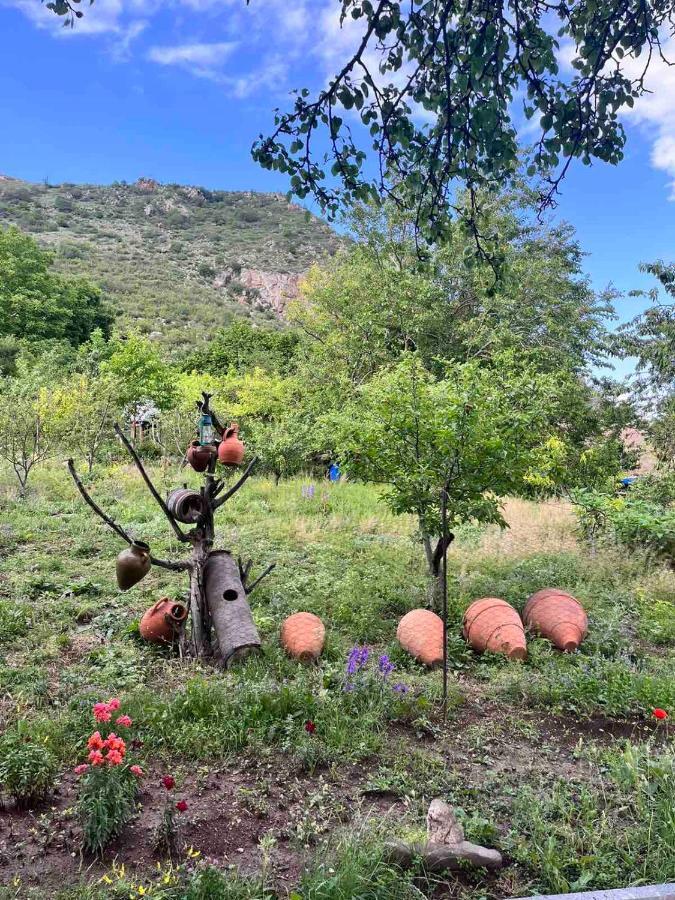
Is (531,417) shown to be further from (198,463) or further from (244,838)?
(244,838)

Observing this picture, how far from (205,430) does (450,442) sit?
2337mm

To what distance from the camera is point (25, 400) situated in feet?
35.2

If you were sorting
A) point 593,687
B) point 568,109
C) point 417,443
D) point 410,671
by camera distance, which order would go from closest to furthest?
point 568,109
point 593,687
point 410,671
point 417,443

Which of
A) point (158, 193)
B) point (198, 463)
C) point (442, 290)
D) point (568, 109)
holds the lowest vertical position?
point (198, 463)

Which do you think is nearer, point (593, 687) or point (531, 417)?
point (593, 687)

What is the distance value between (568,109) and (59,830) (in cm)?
418

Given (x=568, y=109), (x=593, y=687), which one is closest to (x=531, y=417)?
(x=593, y=687)

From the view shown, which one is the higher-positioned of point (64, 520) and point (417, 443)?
point (417, 443)

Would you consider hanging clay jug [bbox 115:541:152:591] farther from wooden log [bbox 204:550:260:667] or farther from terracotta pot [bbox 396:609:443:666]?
terracotta pot [bbox 396:609:443:666]

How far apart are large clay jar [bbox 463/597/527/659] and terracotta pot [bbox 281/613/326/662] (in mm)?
1314

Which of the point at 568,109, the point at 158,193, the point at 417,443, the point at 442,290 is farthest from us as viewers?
the point at 158,193

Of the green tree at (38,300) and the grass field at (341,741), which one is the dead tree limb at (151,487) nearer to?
the grass field at (341,741)

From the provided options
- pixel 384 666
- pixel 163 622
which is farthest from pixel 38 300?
pixel 384 666

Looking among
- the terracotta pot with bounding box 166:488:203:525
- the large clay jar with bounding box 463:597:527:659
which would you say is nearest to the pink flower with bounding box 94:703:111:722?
the terracotta pot with bounding box 166:488:203:525
